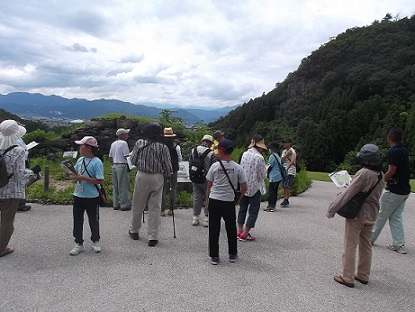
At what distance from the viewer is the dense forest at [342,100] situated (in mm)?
58281

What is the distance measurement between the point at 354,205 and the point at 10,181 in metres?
4.48

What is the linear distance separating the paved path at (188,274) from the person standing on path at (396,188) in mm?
344

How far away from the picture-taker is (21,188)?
4867 mm

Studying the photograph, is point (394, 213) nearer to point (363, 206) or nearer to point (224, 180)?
point (363, 206)

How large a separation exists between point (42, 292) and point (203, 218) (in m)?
3.88

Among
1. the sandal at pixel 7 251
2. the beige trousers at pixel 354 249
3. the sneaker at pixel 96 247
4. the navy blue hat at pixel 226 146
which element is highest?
the navy blue hat at pixel 226 146

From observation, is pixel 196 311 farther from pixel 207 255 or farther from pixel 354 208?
pixel 354 208

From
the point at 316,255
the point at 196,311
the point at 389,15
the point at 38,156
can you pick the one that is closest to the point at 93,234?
the point at 196,311

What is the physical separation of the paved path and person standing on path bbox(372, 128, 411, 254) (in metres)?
0.34

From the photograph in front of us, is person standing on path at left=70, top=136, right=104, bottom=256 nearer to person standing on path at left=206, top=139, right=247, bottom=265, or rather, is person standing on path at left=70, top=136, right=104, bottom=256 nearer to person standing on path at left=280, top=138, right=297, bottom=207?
person standing on path at left=206, top=139, right=247, bottom=265

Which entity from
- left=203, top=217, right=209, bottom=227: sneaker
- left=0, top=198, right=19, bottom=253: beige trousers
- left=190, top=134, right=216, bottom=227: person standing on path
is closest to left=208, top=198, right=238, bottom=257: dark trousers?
left=190, top=134, right=216, bottom=227: person standing on path

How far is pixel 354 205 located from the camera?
13.6 feet

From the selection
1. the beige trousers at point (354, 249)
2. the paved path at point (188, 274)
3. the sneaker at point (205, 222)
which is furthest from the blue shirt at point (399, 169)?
the sneaker at point (205, 222)

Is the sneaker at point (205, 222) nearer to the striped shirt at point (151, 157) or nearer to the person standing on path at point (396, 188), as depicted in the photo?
the striped shirt at point (151, 157)
